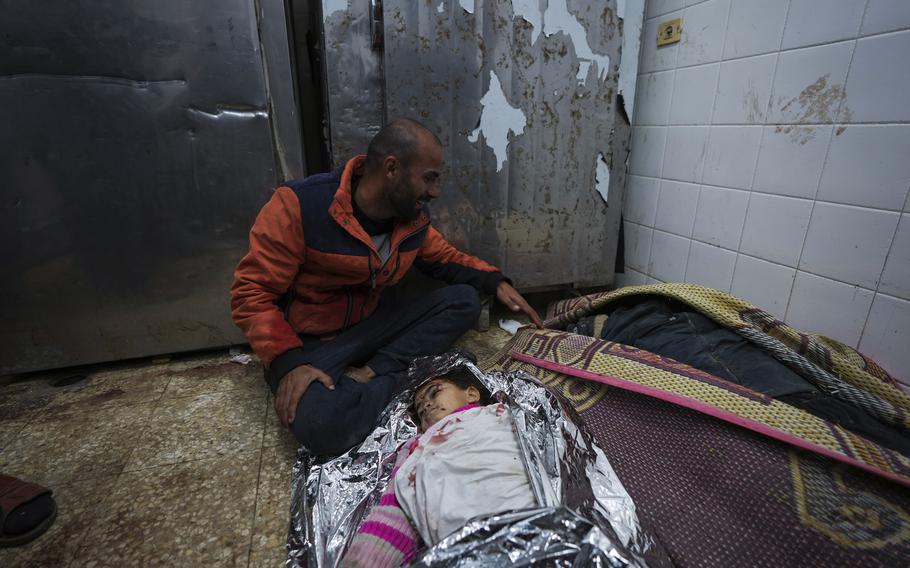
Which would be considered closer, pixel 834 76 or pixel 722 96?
pixel 834 76

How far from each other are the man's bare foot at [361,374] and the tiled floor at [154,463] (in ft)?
0.86

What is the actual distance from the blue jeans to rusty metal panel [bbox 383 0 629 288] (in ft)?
1.25

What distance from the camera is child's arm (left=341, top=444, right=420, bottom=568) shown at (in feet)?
2.73

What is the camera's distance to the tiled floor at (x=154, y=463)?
1.00 metres

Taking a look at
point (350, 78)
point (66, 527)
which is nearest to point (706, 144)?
point (350, 78)

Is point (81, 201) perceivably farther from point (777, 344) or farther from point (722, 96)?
point (722, 96)

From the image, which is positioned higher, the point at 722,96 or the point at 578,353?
the point at 722,96

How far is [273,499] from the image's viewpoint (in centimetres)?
112

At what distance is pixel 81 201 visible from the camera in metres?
1.50

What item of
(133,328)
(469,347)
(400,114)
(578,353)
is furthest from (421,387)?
(133,328)

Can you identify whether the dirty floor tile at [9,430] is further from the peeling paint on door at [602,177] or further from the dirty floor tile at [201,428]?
the peeling paint on door at [602,177]

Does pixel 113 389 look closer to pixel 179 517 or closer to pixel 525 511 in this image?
pixel 179 517

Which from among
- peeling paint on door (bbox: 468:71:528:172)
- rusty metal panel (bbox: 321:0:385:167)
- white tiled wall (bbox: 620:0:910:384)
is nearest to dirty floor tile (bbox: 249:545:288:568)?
rusty metal panel (bbox: 321:0:385:167)

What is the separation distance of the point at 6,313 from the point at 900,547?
258cm
